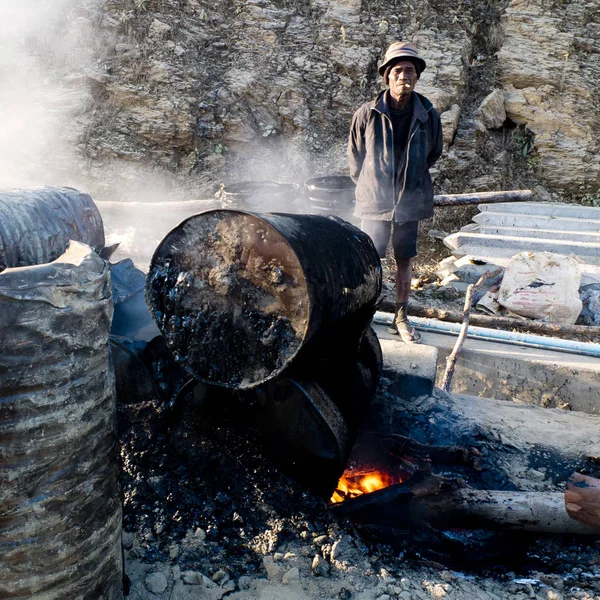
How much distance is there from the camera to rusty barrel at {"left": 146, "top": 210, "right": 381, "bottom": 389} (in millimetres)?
2314

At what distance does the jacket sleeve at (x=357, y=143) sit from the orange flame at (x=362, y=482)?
2978 millimetres

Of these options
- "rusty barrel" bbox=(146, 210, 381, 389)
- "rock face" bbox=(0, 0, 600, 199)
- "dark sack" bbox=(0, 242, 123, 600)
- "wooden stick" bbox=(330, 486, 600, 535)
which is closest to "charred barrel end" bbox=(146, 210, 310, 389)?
"rusty barrel" bbox=(146, 210, 381, 389)

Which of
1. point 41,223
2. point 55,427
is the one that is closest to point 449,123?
point 41,223

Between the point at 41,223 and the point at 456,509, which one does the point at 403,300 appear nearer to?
the point at 456,509

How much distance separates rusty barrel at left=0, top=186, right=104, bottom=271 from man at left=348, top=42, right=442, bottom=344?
2464mm

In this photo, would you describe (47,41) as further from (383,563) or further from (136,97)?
(383,563)

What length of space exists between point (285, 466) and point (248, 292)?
3.28 feet

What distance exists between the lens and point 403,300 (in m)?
4.86

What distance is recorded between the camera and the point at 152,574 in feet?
7.14

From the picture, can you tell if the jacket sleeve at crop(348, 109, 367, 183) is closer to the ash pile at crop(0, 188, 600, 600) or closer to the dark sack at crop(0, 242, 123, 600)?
the ash pile at crop(0, 188, 600, 600)

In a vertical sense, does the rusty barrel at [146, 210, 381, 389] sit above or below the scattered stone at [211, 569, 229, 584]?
above

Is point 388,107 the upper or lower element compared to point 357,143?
upper

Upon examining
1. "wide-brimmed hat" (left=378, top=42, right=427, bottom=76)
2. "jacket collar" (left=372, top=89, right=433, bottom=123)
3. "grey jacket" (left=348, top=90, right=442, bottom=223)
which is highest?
"wide-brimmed hat" (left=378, top=42, right=427, bottom=76)

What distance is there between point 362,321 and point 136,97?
30.3 feet
